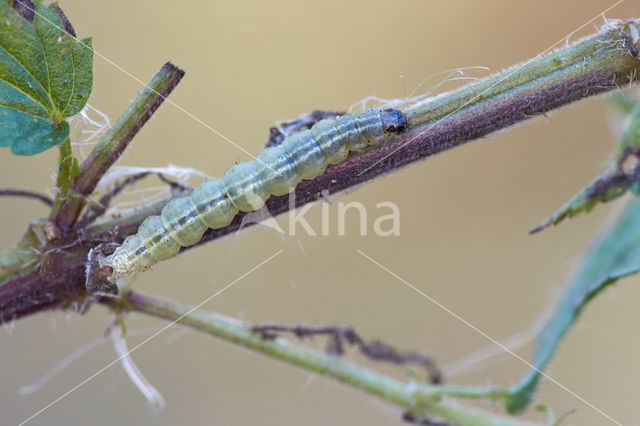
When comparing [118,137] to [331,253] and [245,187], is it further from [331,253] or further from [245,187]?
[331,253]

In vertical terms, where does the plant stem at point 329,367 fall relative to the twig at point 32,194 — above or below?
below

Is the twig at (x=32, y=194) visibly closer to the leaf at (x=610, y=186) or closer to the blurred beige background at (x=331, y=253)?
the leaf at (x=610, y=186)

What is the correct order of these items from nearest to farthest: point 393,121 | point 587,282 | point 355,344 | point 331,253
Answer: point 393,121, point 587,282, point 355,344, point 331,253

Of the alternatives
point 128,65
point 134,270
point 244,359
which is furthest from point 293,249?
point 134,270

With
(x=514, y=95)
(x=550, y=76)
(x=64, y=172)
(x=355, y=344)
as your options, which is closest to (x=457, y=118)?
(x=514, y=95)

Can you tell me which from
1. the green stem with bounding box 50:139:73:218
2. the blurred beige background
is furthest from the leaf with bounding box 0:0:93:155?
the blurred beige background

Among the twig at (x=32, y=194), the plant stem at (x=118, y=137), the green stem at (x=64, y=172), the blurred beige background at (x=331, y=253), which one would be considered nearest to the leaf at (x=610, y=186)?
the plant stem at (x=118, y=137)

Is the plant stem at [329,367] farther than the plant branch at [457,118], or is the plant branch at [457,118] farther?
the plant stem at [329,367]
